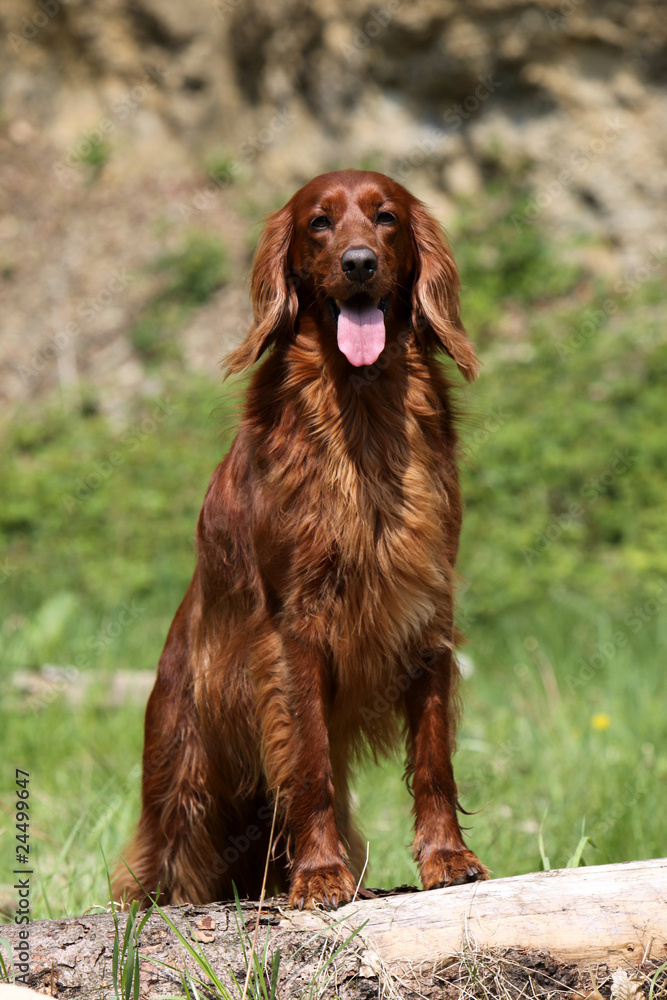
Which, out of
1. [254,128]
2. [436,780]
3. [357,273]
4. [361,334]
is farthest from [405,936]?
[254,128]

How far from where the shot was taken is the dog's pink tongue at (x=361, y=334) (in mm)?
2635

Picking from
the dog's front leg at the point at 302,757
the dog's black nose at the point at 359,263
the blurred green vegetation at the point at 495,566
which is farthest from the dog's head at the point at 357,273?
the dog's front leg at the point at 302,757

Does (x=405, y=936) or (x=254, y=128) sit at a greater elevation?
(x=254, y=128)

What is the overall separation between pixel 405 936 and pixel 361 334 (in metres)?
1.48

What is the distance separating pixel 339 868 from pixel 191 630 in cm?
89

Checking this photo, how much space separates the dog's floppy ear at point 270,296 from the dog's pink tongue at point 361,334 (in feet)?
0.72

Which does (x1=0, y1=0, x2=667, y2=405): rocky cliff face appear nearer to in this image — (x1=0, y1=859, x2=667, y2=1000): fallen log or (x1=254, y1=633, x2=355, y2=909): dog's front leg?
(x1=254, y1=633, x2=355, y2=909): dog's front leg

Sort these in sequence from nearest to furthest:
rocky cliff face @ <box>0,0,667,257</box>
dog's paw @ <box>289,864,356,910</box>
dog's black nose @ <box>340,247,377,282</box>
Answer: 1. dog's paw @ <box>289,864,356,910</box>
2. dog's black nose @ <box>340,247,377,282</box>
3. rocky cliff face @ <box>0,0,667,257</box>

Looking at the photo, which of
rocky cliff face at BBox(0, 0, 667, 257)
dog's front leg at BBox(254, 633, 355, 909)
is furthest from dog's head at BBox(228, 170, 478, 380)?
rocky cliff face at BBox(0, 0, 667, 257)

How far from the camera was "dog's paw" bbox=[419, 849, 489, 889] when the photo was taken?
8.27ft

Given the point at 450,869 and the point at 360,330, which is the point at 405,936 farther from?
the point at 360,330

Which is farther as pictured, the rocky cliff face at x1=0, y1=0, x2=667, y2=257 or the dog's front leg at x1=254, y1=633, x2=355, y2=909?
the rocky cliff face at x1=0, y1=0, x2=667, y2=257

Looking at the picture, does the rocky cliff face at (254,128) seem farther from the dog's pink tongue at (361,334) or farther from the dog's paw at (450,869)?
the dog's paw at (450,869)

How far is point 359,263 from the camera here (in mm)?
2584
